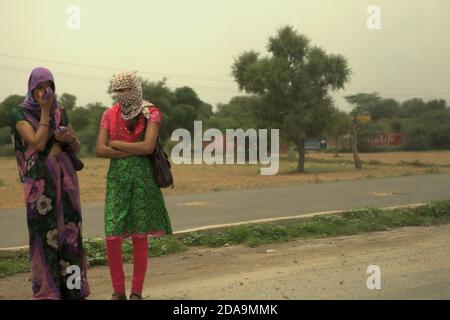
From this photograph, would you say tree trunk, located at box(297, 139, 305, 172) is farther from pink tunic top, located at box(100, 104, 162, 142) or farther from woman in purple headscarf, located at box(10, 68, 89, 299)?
woman in purple headscarf, located at box(10, 68, 89, 299)

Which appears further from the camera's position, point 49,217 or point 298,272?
point 298,272

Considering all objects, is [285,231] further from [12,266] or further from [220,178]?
[220,178]

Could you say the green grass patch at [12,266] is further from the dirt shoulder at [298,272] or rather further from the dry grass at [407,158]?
the dry grass at [407,158]

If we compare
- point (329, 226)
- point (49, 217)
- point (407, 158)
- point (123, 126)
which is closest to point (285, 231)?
point (329, 226)

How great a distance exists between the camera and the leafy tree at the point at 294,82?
30094mm

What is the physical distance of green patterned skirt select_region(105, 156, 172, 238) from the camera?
14.0 feet

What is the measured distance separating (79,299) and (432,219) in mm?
7238

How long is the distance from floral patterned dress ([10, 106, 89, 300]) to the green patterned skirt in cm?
30

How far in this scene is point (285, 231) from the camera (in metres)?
8.21

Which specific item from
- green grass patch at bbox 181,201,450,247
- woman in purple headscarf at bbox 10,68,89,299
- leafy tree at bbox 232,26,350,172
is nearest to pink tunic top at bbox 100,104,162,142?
woman in purple headscarf at bbox 10,68,89,299

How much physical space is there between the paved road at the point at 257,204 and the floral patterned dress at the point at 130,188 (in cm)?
410

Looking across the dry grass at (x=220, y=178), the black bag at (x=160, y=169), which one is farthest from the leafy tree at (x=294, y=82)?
the black bag at (x=160, y=169)

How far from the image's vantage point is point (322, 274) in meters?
5.53

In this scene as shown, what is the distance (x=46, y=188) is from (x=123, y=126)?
0.74 m
